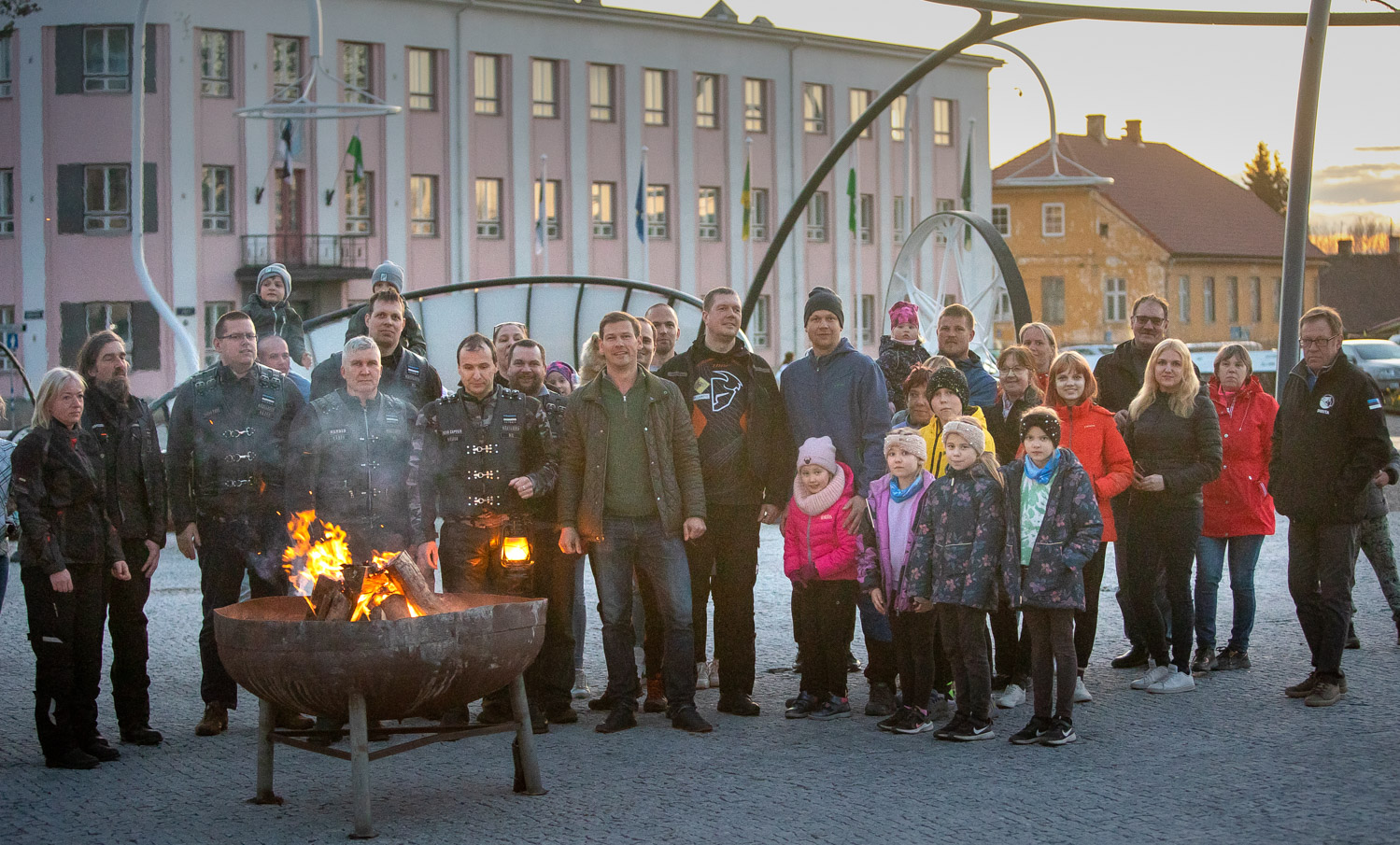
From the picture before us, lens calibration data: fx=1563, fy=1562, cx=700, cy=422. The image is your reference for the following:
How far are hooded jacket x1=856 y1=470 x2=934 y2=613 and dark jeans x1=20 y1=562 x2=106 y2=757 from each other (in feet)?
12.3

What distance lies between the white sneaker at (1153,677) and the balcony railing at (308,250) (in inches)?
1491

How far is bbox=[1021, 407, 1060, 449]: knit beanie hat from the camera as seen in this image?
7641 millimetres

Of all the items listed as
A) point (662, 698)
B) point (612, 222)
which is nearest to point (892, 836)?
point (662, 698)

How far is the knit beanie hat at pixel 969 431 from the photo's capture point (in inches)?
301

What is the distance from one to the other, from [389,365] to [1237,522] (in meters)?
4.94

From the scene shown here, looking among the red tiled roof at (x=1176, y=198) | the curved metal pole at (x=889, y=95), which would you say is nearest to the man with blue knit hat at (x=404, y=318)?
the curved metal pole at (x=889, y=95)

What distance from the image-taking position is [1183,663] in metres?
8.61

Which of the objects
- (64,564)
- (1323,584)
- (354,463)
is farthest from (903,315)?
(64,564)

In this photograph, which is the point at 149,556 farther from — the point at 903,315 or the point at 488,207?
the point at 488,207

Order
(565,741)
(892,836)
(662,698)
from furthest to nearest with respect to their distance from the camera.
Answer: (662,698) → (565,741) → (892,836)

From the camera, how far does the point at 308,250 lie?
4466 cm

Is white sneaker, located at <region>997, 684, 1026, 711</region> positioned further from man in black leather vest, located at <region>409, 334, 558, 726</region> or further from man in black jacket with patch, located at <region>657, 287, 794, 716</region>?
man in black leather vest, located at <region>409, 334, 558, 726</region>

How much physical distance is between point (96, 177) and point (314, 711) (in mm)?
39948

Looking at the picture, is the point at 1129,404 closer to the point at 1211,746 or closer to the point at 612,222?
the point at 1211,746
